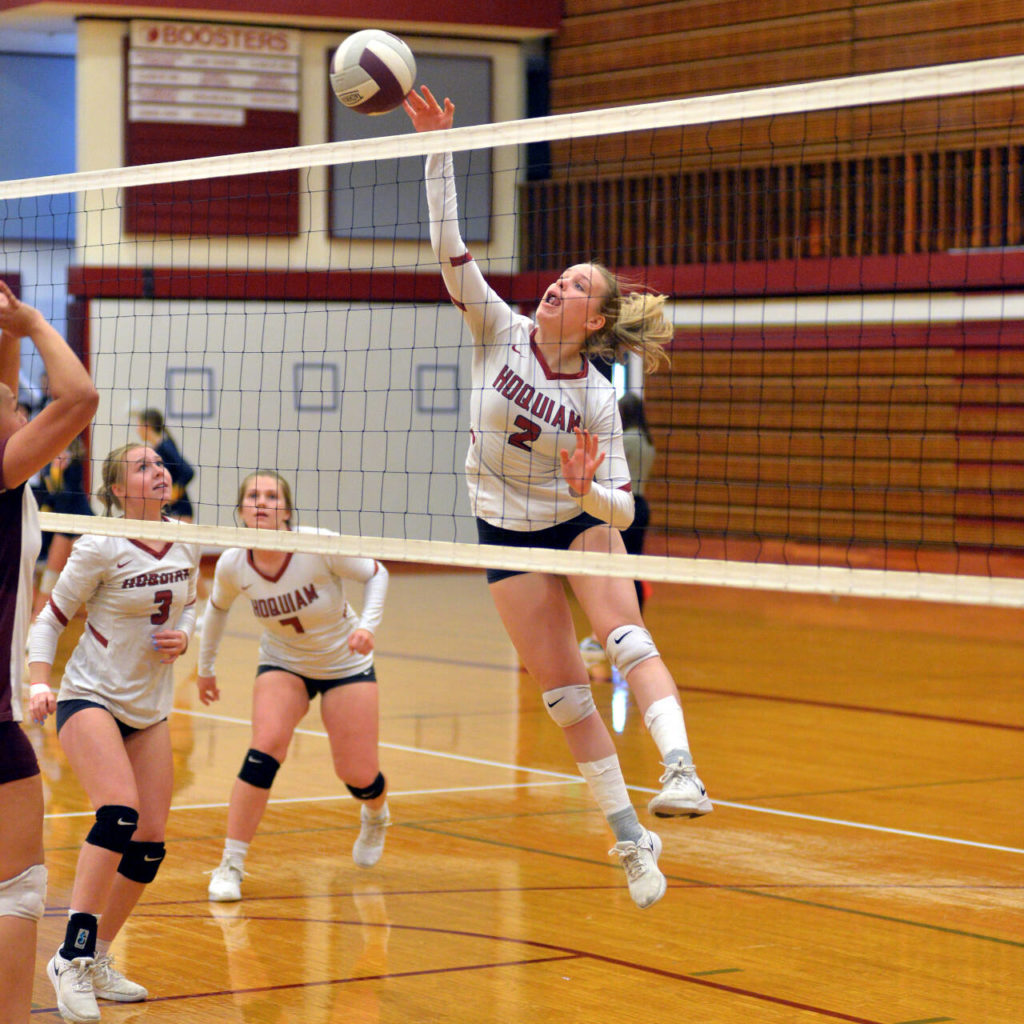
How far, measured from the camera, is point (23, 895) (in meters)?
3.27

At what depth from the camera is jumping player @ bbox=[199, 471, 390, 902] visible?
555 cm

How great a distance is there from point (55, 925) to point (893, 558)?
10641 mm

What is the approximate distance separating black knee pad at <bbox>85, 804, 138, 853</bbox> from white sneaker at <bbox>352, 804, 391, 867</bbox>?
5.34 ft

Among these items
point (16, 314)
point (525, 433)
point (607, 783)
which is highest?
point (16, 314)

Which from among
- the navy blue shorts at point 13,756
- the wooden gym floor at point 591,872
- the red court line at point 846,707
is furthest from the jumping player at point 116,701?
the red court line at point 846,707

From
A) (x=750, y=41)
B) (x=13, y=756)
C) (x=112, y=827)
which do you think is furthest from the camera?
(x=750, y=41)

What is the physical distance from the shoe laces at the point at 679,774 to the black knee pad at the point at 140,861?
5.05 ft

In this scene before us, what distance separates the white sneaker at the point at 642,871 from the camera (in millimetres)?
4195

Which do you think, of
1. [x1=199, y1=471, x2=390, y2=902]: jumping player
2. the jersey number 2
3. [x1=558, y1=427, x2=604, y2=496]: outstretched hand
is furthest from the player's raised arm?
[x1=199, y1=471, x2=390, y2=902]: jumping player

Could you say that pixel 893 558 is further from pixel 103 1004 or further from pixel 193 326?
pixel 103 1004

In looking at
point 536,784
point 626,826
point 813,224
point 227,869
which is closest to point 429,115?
point 626,826

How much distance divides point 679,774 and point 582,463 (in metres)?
0.81

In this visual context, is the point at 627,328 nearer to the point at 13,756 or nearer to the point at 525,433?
the point at 525,433

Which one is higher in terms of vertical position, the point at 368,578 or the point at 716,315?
the point at 716,315
